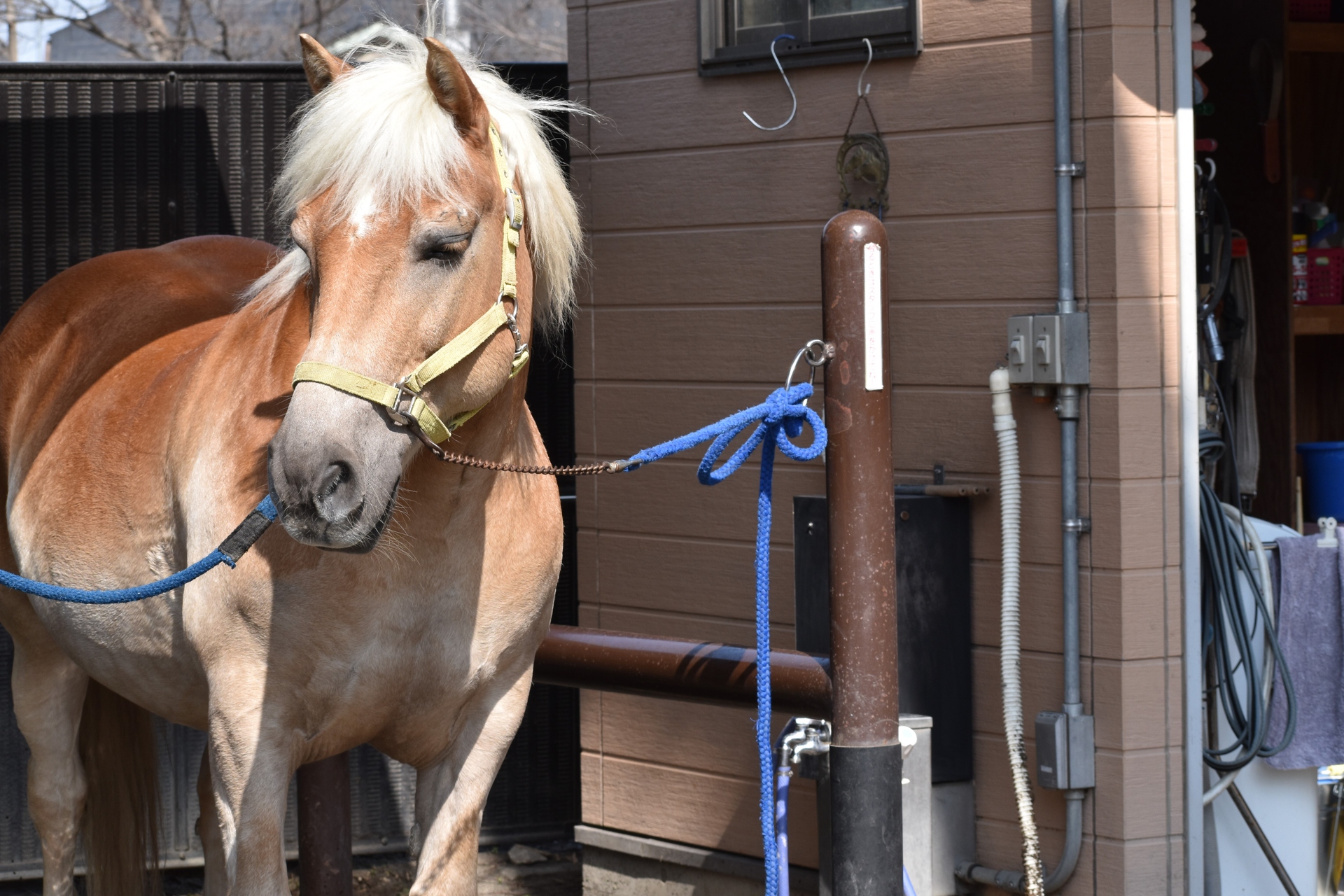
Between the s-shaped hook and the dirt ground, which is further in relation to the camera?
the dirt ground

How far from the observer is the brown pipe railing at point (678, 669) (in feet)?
6.77

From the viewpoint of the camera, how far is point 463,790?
7.00 feet

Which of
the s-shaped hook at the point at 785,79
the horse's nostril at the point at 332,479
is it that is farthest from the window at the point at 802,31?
the horse's nostril at the point at 332,479

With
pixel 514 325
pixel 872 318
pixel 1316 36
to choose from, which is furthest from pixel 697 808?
pixel 1316 36

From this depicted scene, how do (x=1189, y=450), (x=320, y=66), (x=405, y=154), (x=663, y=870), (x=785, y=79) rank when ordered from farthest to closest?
(x=663, y=870)
(x=785, y=79)
(x=1189, y=450)
(x=320, y=66)
(x=405, y=154)

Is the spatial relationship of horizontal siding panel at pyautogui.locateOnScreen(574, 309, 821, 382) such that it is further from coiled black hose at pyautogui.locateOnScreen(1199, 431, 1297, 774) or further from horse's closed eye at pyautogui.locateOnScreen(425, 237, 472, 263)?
horse's closed eye at pyautogui.locateOnScreen(425, 237, 472, 263)

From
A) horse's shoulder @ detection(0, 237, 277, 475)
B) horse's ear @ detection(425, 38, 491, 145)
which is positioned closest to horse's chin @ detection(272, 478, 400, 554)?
horse's ear @ detection(425, 38, 491, 145)

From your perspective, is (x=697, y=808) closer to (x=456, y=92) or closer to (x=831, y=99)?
(x=831, y=99)

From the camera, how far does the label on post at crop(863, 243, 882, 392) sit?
1.98 m

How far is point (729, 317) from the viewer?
364 centimetres

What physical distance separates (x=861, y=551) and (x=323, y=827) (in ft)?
4.44

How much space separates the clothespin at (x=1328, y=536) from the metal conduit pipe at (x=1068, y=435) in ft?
2.81

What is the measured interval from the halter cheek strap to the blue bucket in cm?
311

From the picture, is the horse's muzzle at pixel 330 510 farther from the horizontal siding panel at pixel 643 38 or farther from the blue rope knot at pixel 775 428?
the horizontal siding panel at pixel 643 38
